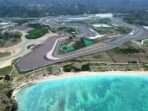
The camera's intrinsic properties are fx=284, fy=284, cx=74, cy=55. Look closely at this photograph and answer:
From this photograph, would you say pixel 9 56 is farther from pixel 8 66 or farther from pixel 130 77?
pixel 130 77

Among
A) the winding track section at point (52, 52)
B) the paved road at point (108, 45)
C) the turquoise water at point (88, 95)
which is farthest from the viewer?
the paved road at point (108, 45)

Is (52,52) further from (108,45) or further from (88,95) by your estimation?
(88,95)

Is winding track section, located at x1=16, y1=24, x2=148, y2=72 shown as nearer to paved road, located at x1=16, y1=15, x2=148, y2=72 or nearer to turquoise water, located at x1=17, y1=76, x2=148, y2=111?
paved road, located at x1=16, y1=15, x2=148, y2=72

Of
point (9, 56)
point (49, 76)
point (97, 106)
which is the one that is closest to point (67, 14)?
point (9, 56)

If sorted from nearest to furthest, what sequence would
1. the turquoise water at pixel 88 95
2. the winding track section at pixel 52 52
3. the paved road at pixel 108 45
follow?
the turquoise water at pixel 88 95 → the winding track section at pixel 52 52 → the paved road at pixel 108 45

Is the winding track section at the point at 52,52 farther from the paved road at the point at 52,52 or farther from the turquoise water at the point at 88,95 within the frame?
the turquoise water at the point at 88,95

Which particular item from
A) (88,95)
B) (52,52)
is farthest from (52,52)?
(88,95)

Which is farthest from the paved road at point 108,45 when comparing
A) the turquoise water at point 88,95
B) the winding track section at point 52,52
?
the turquoise water at point 88,95

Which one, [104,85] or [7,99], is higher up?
[7,99]
